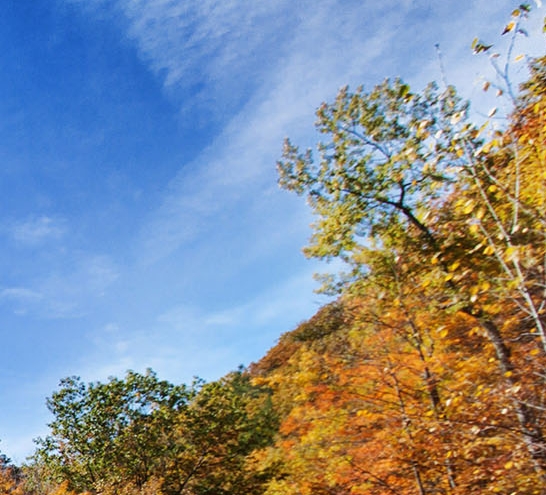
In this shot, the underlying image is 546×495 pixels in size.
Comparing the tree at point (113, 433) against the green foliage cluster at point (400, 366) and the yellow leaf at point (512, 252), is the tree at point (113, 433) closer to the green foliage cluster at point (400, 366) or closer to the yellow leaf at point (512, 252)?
the green foliage cluster at point (400, 366)

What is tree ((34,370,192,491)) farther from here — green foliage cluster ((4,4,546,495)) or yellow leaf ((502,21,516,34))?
yellow leaf ((502,21,516,34))

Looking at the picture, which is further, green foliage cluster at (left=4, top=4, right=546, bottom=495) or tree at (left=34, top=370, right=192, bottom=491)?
tree at (left=34, top=370, right=192, bottom=491)

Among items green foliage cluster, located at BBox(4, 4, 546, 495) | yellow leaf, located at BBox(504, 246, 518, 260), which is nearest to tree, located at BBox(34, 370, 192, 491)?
green foliage cluster, located at BBox(4, 4, 546, 495)

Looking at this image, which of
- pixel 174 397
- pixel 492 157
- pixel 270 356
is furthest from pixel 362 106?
pixel 270 356

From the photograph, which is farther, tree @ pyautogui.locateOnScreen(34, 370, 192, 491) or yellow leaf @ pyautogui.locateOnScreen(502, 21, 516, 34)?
tree @ pyautogui.locateOnScreen(34, 370, 192, 491)

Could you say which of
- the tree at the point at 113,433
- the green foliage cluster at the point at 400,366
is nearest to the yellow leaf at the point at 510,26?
the green foliage cluster at the point at 400,366

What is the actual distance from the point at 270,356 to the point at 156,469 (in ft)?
97.7

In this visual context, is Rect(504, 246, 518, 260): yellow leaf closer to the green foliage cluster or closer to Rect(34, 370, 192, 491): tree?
the green foliage cluster

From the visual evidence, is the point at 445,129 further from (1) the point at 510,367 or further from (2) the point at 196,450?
(2) the point at 196,450

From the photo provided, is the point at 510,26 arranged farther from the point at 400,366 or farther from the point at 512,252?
the point at 400,366

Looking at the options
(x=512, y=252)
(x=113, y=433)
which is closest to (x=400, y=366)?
(x=512, y=252)

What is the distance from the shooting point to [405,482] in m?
8.83

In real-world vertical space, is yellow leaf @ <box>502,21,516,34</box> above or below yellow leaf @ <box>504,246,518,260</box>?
above

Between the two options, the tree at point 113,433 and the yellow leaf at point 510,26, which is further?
the tree at point 113,433
